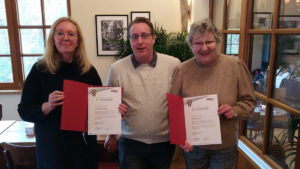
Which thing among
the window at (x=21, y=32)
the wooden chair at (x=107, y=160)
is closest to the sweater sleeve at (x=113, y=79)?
the wooden chair at (x=107, y=160)

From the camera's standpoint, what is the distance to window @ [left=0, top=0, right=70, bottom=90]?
354cm

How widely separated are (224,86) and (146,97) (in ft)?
1.46

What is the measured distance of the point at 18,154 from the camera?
142 centimetres

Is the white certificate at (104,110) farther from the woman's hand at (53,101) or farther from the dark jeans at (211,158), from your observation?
the dark jeans at (211,158)

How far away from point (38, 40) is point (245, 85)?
137 inches

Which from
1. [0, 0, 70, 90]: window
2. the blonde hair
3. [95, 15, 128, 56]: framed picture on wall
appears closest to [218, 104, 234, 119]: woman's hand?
the blonde hair

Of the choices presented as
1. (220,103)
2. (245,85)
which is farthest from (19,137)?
(245,85)

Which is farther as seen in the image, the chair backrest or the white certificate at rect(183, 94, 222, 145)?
the chair backrest

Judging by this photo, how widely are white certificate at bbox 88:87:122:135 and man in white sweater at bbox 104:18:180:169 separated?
56 millimetres

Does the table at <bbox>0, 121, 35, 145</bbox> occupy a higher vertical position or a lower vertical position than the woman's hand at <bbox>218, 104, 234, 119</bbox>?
lower

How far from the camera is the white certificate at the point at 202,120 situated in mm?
1188

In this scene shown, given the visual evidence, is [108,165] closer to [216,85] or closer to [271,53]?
[216,85]

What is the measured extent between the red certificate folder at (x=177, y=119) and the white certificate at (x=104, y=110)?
0.30 meters

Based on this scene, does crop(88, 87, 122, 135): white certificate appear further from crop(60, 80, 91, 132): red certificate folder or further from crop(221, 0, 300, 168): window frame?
crop(221, 0, 300, 168): window frame
